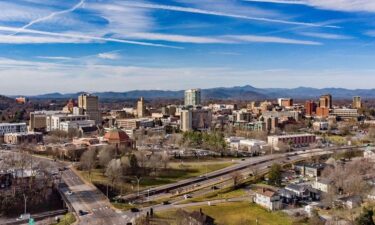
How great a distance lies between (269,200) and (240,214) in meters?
2.81

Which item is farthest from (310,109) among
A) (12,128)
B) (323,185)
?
(323,185)

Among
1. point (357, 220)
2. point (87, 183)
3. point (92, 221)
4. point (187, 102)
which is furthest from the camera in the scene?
point (187, 102)

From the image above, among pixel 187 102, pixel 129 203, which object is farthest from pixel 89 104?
pixel 129 203

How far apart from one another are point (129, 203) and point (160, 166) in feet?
36.0

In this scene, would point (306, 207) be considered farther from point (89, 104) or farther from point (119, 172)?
point (89, 104)

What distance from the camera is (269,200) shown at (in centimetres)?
2805

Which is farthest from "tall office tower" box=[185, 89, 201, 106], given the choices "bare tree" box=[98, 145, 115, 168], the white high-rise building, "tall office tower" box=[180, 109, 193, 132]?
"bare tree" box=[98, 145, 115, 168]

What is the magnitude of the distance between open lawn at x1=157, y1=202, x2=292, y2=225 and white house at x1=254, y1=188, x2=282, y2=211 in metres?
0.60

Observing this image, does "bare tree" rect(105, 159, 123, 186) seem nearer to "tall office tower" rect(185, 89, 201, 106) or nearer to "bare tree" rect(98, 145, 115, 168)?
"bare tree" rect(98, 145, 115, 168)

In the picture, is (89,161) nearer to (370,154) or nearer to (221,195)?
(221,195)

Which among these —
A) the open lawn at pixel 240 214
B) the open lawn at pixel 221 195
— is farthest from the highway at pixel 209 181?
the open lawn at pixel 240 214

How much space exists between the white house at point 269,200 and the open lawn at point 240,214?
1.98 feet

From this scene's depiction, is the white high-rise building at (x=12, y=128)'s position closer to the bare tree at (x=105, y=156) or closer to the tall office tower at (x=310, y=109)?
the bare tree at (x=105, y=156)

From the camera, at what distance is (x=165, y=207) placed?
27859 millimetres
